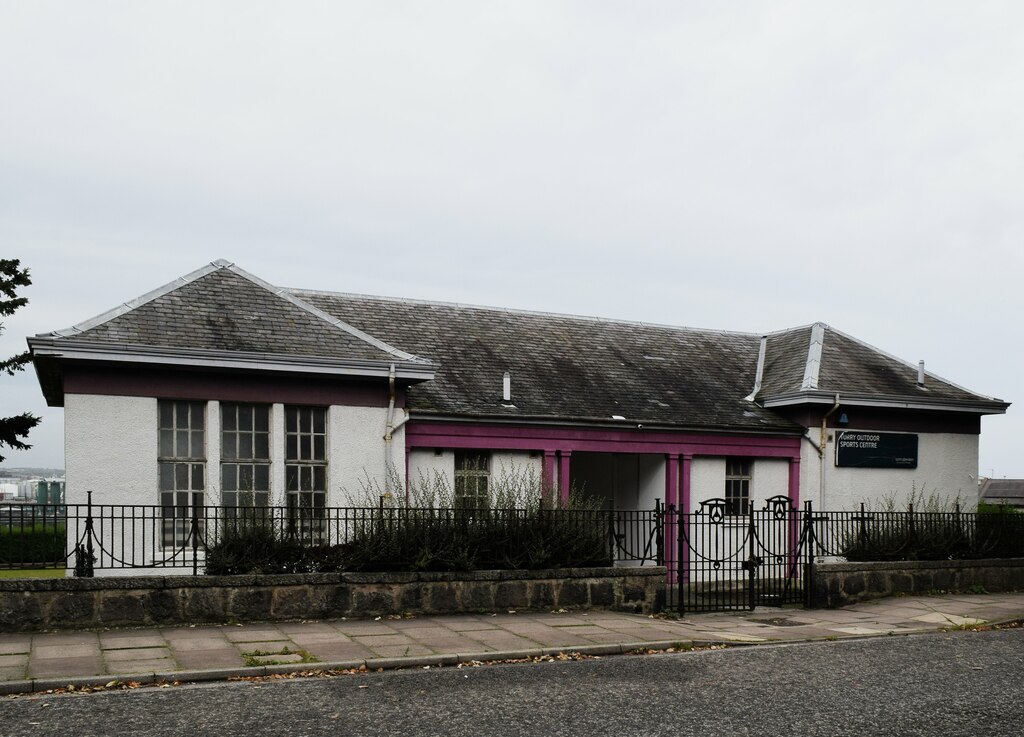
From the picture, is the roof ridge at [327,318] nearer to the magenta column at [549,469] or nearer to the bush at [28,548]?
the magenta column at [549,469]

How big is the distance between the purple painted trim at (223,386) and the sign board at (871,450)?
9.89 meters

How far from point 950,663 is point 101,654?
8.61m

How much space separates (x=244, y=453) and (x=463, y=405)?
427cm

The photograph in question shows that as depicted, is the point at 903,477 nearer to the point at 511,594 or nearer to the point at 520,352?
the point at 520,352

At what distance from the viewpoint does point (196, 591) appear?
Answer: 12.2 meters

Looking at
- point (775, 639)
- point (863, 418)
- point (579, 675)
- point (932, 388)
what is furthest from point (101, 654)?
point (932, 388)

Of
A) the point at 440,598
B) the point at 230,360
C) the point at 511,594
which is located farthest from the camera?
the point at 230,360

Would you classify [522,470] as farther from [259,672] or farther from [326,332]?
[259,672]

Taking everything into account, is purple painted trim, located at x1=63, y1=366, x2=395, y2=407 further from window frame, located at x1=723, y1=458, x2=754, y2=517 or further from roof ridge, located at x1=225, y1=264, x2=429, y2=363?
window frame, located at x1=723, y1=458, x2=754, y2=517

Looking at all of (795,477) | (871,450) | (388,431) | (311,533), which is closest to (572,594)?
(311,533)

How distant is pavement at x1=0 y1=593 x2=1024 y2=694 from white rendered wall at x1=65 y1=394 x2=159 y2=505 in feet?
13.6

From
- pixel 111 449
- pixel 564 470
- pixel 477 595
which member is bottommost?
pixel 477 595

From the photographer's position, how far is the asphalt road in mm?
7648

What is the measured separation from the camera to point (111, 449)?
15.5 meters
